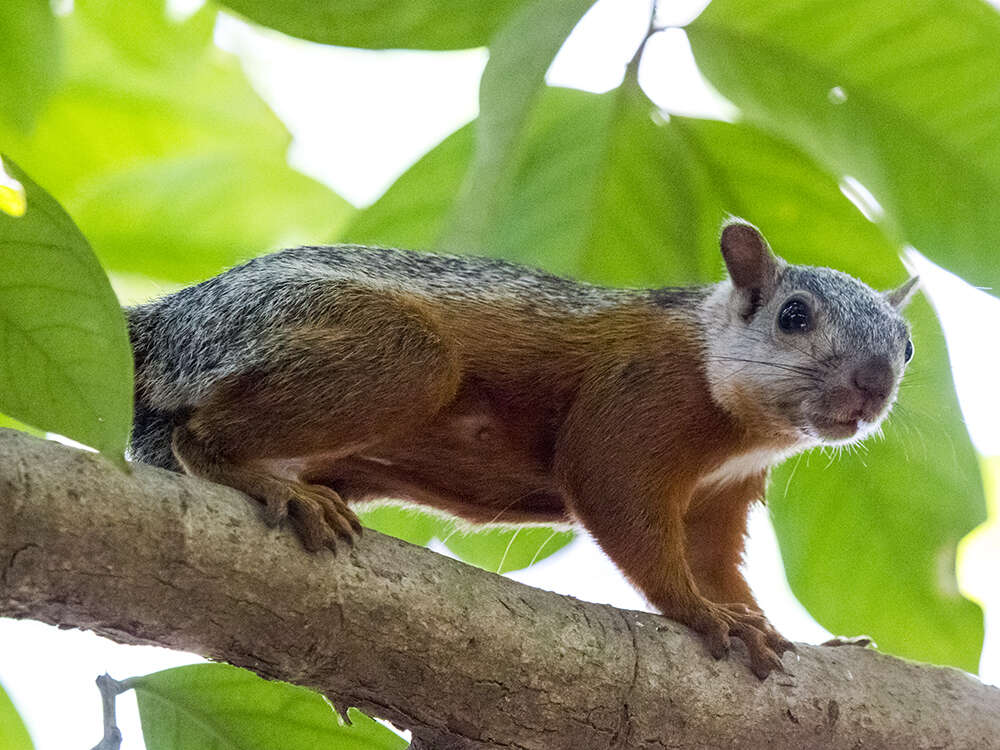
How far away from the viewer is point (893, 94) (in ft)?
6.53

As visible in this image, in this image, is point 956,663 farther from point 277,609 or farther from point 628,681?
point 277,609

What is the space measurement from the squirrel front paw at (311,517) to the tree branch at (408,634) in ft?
0.07

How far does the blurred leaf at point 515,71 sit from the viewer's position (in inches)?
63.3

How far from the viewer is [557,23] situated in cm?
162

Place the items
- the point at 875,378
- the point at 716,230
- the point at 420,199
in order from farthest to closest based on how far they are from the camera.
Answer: the point at 875,378
the point at 716,230
the point at 420,199

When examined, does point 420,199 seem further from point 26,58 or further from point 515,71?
point 26,58

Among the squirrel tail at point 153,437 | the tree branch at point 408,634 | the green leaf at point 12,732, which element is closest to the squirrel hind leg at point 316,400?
the squirrel tail at point 153,437

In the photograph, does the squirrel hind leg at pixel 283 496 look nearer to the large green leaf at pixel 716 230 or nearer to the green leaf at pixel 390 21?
the large green leaf at pixel 716 230

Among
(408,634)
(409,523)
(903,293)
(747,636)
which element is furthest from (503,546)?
(903,293)

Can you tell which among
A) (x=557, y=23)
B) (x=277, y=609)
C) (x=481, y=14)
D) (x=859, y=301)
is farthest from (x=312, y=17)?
(x=859, y=301)

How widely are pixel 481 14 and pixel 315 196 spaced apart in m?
0.68

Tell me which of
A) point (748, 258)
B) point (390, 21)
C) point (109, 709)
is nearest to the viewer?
point (109, 709)

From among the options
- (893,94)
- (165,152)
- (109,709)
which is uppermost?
(893,94)

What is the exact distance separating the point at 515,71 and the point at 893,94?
735 millimetres
